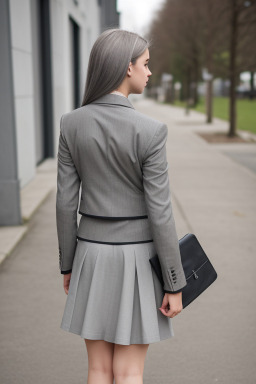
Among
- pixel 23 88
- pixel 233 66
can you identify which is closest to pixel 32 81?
pixel 23 88

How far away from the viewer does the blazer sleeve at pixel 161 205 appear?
2088mm

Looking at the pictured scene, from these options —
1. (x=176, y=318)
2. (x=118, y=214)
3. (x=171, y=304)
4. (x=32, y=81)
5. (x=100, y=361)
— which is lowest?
(x=176, y=318)

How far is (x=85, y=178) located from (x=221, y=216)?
5.62 meters

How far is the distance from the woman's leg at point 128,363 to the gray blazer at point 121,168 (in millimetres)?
292

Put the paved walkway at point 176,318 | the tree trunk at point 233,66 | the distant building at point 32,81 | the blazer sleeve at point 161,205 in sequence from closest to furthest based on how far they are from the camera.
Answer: the blazer sleeve at point 161,205
the paved walkway at point 176,318
the distant building at point 32,81
the tree trunk at point 233,66

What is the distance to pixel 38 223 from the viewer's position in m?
7.16

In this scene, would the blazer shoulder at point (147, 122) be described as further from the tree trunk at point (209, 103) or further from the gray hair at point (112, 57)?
the tree trunk at point (209, 103)

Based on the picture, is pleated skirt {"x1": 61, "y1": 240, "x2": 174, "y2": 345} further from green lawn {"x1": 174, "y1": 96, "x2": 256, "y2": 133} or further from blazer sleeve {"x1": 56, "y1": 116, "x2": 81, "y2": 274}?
green lawn {"x1": 174, "y1": 96, "x2": 256, "y2": 133}

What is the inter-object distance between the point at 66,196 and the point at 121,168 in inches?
10.9

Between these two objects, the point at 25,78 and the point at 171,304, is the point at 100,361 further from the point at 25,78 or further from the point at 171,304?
the point at 25,78

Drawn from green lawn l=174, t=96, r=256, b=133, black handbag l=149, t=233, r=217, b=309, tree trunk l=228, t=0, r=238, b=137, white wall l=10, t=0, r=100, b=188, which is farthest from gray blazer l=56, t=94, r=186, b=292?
green lawn l=174, t=96, r=256, b=133

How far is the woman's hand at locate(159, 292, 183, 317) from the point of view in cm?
224

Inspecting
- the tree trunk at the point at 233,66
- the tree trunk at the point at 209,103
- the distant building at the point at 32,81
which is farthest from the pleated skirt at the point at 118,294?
the tree trunk at the point at 209,103

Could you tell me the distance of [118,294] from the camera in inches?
88.7
